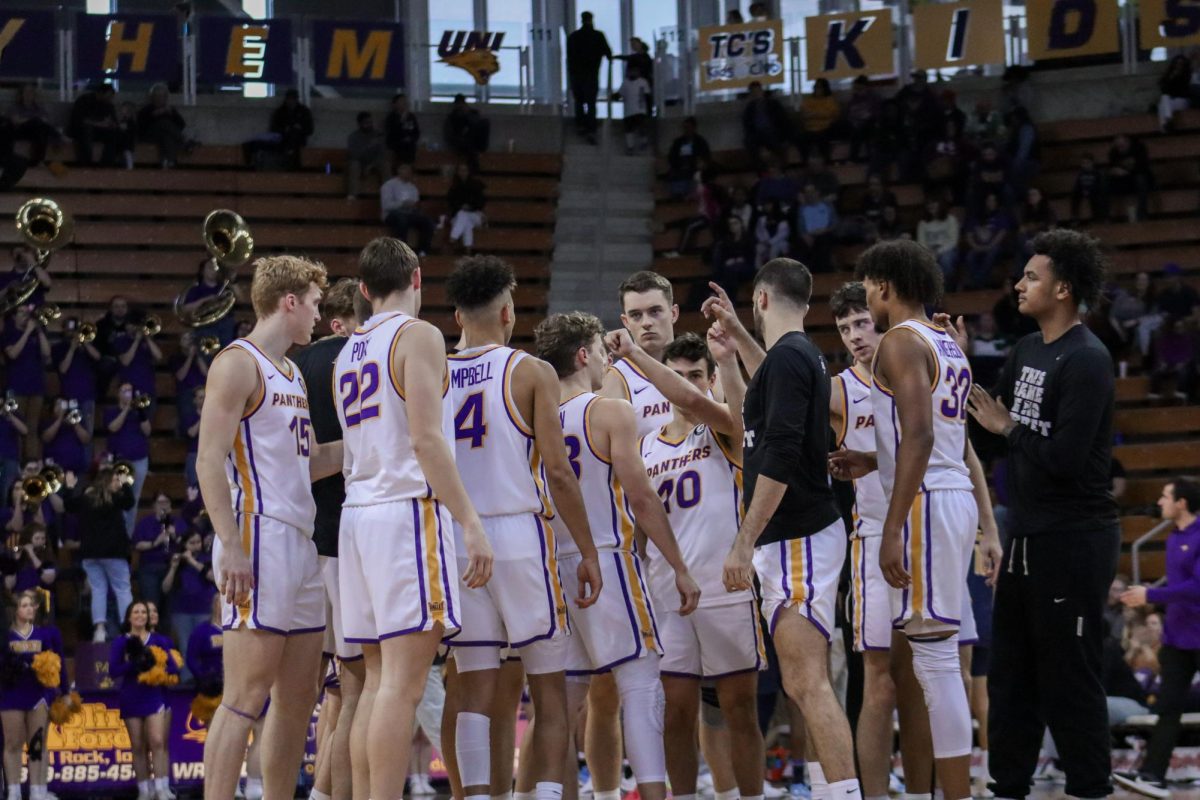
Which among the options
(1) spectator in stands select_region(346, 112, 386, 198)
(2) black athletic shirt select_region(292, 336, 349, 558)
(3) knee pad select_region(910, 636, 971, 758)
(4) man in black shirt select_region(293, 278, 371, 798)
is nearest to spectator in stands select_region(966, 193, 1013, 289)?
(1) spectator in stands select_region(346, 112, 386, 198)

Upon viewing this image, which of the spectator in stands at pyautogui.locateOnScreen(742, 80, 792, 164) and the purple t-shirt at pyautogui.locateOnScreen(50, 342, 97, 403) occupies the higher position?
the spectator in stands at pyautogui.locateOnScreen(742, 80, 792, 164)

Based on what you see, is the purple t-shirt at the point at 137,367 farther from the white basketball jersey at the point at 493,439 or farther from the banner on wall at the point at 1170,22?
the banner on wall at the point at 1170,22

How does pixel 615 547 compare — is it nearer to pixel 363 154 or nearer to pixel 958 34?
pixel 363 154

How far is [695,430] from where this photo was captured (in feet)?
24.6

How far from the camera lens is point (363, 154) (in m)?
21.0

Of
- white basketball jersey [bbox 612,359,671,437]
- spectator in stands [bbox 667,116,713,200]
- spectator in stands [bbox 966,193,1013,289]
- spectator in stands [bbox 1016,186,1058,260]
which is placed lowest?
white basketball jersey [bbox 612,359,671,437]

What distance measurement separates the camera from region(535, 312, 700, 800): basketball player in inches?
265

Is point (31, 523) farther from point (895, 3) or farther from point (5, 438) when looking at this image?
point (895, 3)

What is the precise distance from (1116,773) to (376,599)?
6396 millimetres

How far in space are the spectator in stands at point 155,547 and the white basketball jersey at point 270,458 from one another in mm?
8595

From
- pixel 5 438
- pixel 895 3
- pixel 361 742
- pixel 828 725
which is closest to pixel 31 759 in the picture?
pixel 5 438

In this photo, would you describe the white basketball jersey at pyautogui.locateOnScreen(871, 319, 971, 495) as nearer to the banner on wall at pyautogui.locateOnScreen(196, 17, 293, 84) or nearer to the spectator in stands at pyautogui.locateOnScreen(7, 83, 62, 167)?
the spectator in stands at pyautogui.locateOnScreen(7, 83, 62, 167)

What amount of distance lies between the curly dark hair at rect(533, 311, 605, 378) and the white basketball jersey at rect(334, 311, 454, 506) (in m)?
1.01

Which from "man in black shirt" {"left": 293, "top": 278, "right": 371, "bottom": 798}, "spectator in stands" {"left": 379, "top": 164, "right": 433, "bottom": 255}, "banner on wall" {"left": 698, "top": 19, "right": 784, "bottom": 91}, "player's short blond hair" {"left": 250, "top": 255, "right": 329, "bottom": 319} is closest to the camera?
"player's short blond hair" {"left": 250, "top": 255, "right": 329, "bottom": 319}
